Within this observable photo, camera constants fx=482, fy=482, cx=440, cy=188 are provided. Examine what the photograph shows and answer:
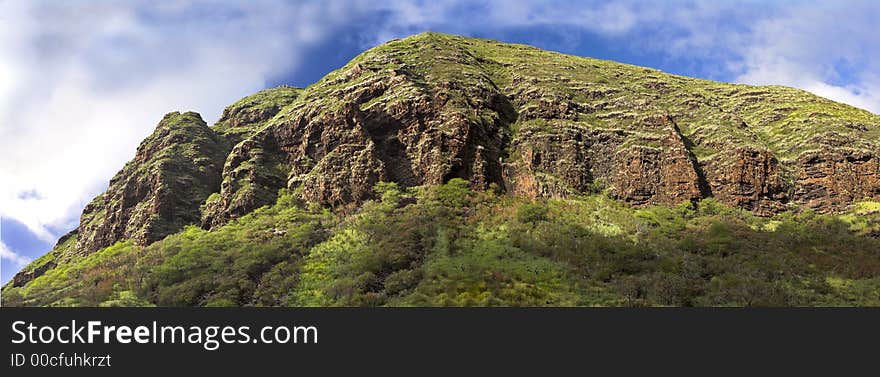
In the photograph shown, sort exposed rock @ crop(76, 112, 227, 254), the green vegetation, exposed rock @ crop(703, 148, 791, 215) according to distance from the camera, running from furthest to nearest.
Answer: exposed rock @ crop(76, 112, 227, 254)
exposed rock @ crop(703, 148, 791, 215)
the green vegetation

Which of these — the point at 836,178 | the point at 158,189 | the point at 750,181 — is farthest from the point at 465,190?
the point at 836,178

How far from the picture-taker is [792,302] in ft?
99.1

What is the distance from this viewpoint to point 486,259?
38.8 m

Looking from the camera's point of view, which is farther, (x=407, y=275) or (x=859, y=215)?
(x=859, y=215)

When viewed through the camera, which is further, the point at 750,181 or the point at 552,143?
the point at 552,143

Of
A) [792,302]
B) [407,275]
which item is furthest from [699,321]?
[407,275]

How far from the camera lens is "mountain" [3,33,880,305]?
37406 mm

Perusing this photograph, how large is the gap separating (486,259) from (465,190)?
544 inches

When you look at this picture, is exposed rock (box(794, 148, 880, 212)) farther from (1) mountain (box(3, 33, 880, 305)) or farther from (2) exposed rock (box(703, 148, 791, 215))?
(2) exposed rock (box(703, 148, 791, 215))

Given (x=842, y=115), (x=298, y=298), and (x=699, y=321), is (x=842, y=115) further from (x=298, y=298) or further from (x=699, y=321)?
(x=298, y=298)

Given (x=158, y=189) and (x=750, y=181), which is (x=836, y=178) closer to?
(x=750, y=181)

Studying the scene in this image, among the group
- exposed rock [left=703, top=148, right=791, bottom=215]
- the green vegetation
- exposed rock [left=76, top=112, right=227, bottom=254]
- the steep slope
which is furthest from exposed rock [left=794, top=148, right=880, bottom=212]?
exposed rock [left=76, top=112, right=227, bottom=254]

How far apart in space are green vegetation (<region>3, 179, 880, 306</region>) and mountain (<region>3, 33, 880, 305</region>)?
0.80ft

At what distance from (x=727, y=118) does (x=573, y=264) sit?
40106mm
